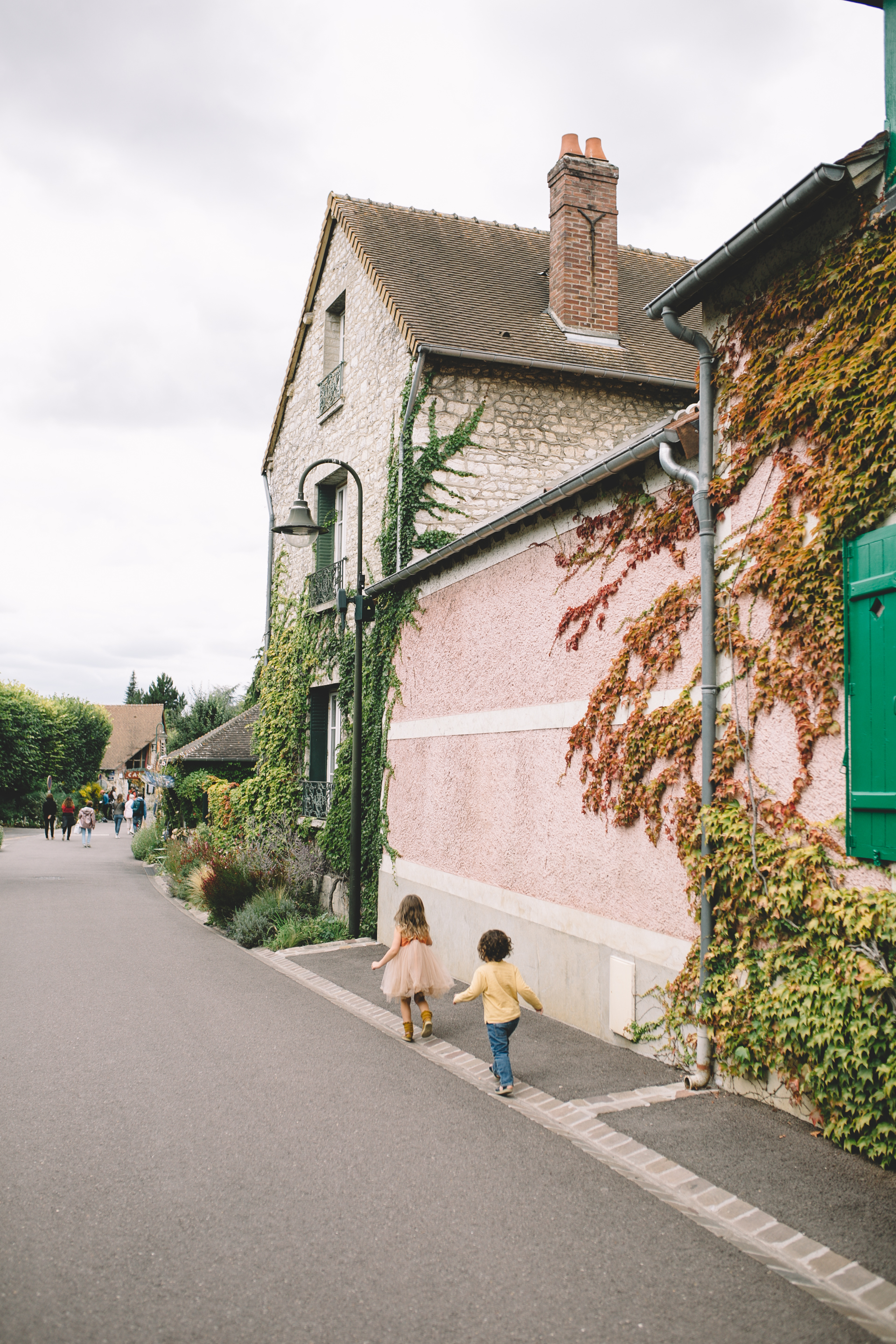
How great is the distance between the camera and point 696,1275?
358cm

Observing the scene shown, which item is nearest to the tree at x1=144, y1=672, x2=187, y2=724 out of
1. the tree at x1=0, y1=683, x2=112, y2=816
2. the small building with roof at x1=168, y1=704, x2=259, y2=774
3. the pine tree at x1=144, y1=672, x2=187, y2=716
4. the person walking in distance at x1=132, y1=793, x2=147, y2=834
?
the pine tree at x1=144, y1=672, x2=187, y2=716

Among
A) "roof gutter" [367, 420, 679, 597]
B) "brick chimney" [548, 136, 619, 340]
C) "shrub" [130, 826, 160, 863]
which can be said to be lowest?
"shrub" [130, 826, 160, 863]

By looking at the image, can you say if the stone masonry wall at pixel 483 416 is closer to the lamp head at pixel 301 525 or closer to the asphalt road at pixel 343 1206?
the lamp head at pixel 301 525

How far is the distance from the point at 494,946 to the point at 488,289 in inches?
430

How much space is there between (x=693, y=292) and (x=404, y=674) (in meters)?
6.05

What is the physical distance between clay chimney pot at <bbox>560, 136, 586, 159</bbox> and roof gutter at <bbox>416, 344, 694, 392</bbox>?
3197 millimetres

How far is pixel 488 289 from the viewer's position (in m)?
14.2

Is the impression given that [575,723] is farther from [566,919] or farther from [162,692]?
[162,692]

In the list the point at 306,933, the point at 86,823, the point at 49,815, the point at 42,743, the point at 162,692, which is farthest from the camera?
the point at 162,692

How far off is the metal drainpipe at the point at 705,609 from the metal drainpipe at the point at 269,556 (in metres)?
13.2

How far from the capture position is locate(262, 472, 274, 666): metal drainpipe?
60.8ft

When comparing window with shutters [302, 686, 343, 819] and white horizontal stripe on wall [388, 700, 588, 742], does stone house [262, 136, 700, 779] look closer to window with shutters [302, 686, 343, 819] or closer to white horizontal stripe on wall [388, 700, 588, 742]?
window with shutters [302, 686, 343, 819]

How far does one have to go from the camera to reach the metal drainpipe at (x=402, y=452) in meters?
12.5

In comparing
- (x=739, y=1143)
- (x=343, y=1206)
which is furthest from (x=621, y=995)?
(x=343, y=1206)
